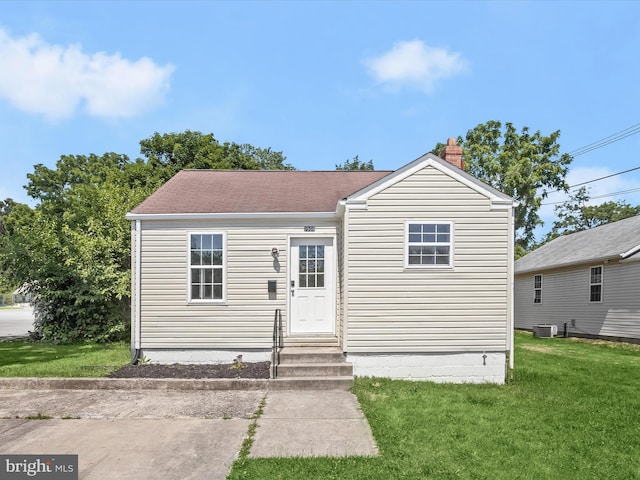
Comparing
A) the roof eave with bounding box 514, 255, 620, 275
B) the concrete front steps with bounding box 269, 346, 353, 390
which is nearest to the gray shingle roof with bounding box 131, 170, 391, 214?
the concrete front steps with bounding box 269, 346, 353, 390

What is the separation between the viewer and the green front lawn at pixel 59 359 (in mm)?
8078

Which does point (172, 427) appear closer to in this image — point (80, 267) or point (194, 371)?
point (194, 371)

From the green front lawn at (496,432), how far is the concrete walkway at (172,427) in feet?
1.12

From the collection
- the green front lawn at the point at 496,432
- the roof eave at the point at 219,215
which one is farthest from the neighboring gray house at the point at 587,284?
the roof eave at the point at 219,215

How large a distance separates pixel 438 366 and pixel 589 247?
1344 cm

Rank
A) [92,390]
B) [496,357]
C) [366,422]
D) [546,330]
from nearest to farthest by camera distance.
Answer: [366,422]
[92,390]
[496,357]
[546,330]

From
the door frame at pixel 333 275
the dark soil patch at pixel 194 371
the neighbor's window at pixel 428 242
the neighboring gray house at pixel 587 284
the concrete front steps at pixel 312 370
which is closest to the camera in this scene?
the concrete front steps at pixel 312 370

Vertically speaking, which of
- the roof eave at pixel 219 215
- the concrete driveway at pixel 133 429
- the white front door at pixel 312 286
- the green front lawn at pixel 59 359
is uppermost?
the roof eave at pixel 219 215

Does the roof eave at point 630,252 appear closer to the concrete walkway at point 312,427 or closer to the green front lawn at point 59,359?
the concrete walkway at point 312,427

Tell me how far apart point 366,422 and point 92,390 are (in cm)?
482

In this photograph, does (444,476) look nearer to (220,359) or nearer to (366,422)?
(366,422)

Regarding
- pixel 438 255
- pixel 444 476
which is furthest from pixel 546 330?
pixel 444 476

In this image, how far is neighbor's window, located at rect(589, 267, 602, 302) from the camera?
16.1 meters

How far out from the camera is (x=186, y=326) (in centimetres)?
902
